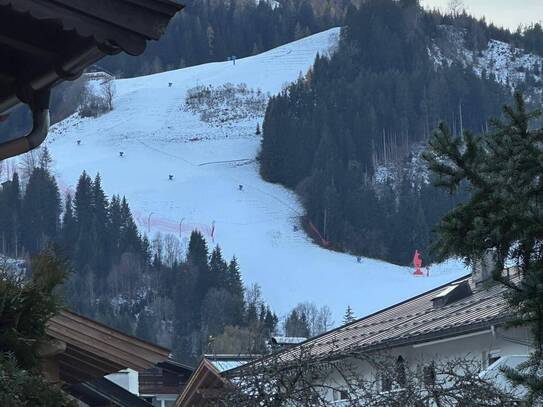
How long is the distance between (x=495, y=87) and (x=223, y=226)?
58617 mm

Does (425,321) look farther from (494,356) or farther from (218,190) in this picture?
(218,190)

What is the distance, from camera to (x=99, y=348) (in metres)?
9.92

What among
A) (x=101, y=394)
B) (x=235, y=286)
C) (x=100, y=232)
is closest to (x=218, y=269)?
(x=235, y=286)

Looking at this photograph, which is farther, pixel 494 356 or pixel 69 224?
pixel 69 224

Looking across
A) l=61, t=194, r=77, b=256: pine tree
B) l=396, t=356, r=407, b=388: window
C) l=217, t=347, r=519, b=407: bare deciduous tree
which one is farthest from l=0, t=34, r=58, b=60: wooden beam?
l=61, t=194, r=77, b=256: pine tree

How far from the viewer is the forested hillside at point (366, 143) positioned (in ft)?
537

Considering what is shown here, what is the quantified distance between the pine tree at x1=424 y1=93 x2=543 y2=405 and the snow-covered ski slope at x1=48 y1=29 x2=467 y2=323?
367 ft

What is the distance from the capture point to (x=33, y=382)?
5.13m

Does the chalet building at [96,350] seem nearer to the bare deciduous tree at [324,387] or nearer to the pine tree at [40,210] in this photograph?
the bare deciduous tree at [324,387]

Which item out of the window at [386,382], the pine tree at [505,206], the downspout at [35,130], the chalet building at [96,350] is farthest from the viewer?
the chalet building at [96,350]

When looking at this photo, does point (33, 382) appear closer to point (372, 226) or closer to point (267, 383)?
point (267, 383)

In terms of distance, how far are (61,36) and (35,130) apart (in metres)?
0.41

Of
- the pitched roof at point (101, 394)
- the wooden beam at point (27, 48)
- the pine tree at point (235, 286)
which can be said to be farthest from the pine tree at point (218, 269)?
the wooden beam at point (27, 48)

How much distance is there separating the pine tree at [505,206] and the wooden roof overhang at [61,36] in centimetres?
255
